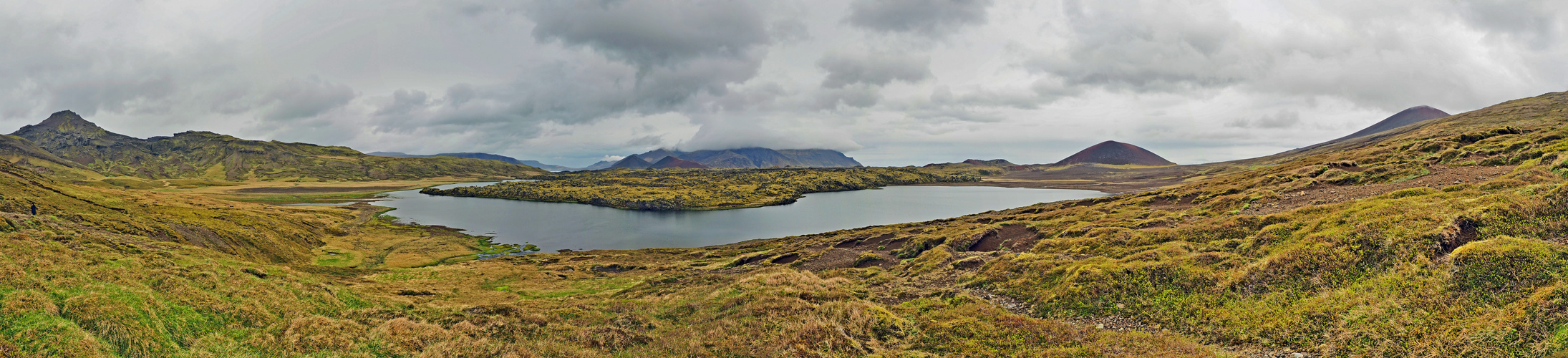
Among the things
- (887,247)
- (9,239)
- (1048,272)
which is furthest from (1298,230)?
(9,239)

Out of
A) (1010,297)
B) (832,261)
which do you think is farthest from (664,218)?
(1010,297)

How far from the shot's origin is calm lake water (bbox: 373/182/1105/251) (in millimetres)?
79625

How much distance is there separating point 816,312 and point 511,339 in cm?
1014

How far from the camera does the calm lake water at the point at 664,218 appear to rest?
79.6 meters

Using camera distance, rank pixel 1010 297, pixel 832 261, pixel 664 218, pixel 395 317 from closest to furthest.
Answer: pixel 395 317
pixel 1010 297
pixel 832 261
pixel 664 218

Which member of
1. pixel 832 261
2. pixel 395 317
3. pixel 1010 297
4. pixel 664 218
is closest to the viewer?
pixel 395 317

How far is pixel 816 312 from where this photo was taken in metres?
17.6

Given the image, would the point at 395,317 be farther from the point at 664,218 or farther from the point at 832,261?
the point at 664,218

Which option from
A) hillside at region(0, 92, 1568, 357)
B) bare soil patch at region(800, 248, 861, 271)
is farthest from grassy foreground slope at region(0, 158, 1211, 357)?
bare soil patch at region(800, 248, 861, 271)

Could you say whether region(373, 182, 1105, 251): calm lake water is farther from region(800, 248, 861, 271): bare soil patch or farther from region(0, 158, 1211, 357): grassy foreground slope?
region(0, 158, 1211, 357): grassy foreground slope

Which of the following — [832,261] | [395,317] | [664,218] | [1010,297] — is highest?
[395,317]

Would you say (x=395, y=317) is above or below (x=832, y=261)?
above

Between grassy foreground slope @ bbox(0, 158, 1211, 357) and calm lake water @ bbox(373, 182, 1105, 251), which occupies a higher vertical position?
grassy foreground slope @ bbox(0, 158, 1211, 357)

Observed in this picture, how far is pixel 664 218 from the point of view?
370 ft
